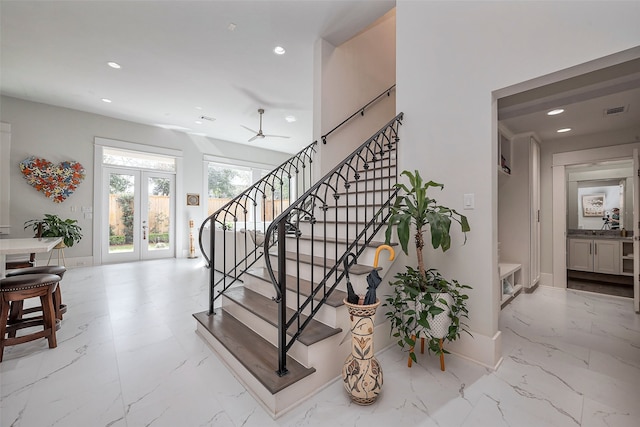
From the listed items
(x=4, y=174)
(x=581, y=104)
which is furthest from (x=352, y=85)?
(x=4, y=174)

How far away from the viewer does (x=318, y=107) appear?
12.2 feet

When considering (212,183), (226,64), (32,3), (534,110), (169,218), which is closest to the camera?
(32,3)

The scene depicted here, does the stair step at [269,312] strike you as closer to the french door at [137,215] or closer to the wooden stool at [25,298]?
the wooden stool at [25,298]

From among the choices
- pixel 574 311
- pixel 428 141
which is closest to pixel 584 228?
pixel 574 311

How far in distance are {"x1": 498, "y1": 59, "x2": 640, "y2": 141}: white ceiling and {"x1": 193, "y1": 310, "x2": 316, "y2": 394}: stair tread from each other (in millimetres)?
3317

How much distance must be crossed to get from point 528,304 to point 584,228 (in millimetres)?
3557

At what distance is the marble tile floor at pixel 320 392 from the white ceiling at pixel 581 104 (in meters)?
2.40

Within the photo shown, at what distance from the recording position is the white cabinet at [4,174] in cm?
483

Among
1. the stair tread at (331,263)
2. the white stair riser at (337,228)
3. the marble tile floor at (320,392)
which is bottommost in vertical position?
the marble tile floor at (320,392)

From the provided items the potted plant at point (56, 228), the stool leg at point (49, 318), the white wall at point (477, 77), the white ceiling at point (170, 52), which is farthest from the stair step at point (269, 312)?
the potted plant at point (56, 228)

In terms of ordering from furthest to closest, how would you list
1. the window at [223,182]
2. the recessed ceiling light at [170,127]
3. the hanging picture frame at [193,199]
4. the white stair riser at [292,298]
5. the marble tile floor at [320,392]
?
the window at [223,182]
the hanging picture frame at [193,199]
the recessed ceiling light at [170,127]
the white stair riser at [292,298]
the marble tile floor at [320,392]

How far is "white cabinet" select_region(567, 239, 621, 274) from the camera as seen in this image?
495 cm

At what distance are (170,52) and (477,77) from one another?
390 cm

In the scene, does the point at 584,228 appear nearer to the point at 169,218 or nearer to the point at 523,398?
the point at 523,398
